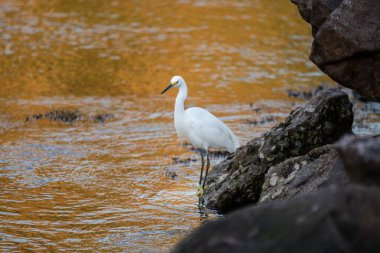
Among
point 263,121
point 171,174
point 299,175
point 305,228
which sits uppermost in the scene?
point 305,228

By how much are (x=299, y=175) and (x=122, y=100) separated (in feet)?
39.3

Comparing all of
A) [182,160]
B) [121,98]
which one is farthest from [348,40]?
[121,98]

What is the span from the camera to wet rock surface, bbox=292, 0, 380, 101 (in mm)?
10281

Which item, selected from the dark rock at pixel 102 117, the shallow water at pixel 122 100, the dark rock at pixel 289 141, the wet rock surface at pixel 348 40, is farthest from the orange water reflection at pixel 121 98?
the wet rock surface at pixel 348 40

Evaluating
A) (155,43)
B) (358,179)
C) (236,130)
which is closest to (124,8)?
(155,43)

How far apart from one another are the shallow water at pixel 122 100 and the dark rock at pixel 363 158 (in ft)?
16.2

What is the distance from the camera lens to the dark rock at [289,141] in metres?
11.9

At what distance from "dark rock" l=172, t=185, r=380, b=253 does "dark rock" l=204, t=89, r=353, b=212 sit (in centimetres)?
603

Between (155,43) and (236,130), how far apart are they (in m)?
11.6

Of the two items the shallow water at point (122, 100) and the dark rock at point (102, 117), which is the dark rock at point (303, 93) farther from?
the dark rock at point (102, 117)

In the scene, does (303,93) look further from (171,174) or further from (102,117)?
(171,174)

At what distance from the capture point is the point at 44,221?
39.3ft

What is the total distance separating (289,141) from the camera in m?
11.9

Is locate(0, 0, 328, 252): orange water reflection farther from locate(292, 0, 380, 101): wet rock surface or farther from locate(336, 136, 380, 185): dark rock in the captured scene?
locate(336, 136, 380, 185): dark rock
